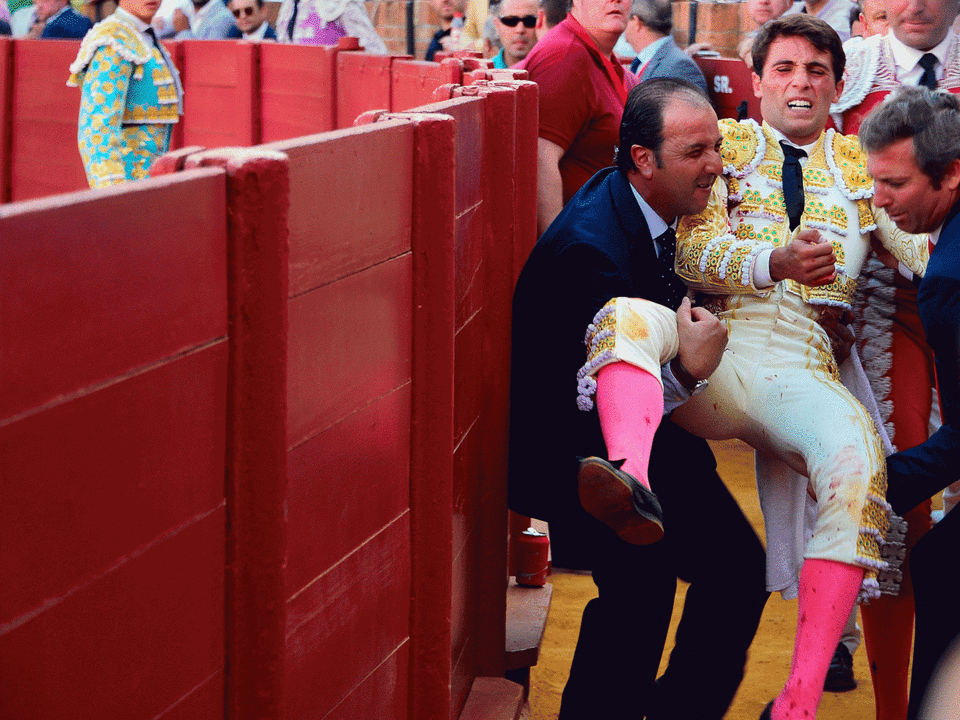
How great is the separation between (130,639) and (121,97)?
3489 mm

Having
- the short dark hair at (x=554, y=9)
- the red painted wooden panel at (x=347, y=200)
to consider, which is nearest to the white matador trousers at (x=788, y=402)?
the red painted wooden panel at (x=347, y=200)

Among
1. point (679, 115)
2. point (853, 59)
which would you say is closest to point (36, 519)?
point (679, 115)

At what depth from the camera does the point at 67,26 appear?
25.0ft

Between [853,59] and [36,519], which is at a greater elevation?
[853,59]

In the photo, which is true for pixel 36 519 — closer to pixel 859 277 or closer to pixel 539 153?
pixel 859 277

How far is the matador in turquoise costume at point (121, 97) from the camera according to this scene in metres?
4.31

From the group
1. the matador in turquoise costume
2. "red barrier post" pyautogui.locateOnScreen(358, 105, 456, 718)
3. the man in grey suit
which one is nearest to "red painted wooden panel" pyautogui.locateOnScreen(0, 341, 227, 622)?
"red barrier post" pyautogui.locateOnScreen(358, 105, 456, 718)

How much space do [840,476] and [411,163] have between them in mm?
1188

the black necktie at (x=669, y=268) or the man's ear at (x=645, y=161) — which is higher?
the man's ear at (x=645, y=161)

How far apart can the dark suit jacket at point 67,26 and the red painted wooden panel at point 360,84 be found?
2233mm

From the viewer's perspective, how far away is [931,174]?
101 inches

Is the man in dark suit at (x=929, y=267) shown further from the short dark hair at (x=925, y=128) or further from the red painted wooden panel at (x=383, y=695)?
the red painted wooden panel at (x=383, y=695)

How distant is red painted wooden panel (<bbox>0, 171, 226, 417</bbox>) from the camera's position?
1.01 meters

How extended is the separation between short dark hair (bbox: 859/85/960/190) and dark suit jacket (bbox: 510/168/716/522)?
54 centimetres
